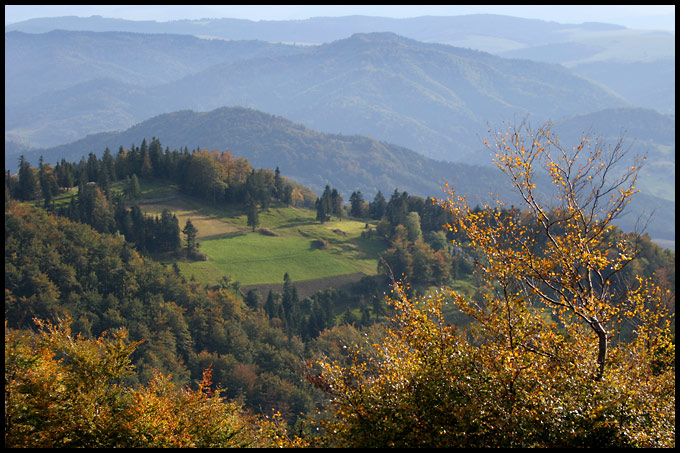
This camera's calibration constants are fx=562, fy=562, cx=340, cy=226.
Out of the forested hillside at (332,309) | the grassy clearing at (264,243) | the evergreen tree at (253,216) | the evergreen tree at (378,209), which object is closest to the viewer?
the forested hillside at (332,309)

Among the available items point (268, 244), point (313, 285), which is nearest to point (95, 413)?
point (313, 285)

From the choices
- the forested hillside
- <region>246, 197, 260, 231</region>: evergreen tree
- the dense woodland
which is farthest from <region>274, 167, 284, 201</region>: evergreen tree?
<region>246, 197, 260, 231</region>: evergreen tree

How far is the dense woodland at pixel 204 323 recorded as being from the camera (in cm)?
1886

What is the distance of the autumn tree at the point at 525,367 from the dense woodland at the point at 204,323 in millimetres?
129

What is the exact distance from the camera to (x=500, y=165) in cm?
1881

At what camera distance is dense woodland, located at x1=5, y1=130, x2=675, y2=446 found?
1886cm

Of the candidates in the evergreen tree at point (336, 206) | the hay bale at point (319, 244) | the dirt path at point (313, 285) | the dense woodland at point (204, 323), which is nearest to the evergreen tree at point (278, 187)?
the dense woodland at point (204, 323)

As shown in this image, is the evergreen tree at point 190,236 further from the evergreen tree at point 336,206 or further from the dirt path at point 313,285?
the evergreen tree at point 336,206

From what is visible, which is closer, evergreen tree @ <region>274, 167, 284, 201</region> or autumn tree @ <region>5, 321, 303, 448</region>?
autumn tree @ <region>5, 321, 303, 448</region>

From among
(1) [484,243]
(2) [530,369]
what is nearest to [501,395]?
(2) [530,369]

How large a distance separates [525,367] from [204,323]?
343ft

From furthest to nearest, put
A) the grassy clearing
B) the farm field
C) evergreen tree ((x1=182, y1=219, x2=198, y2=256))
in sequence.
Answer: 1. evergreen tree ((x1=182, y1=219, x2=198, y2=256))
2. the grassy clearing
3. the farm field

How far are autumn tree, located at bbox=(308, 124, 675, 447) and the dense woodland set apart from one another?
0.13 metres

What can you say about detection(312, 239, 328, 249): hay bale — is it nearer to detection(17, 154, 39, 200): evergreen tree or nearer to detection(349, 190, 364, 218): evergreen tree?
detection(349, 190, 364, 218): evergreen tree
